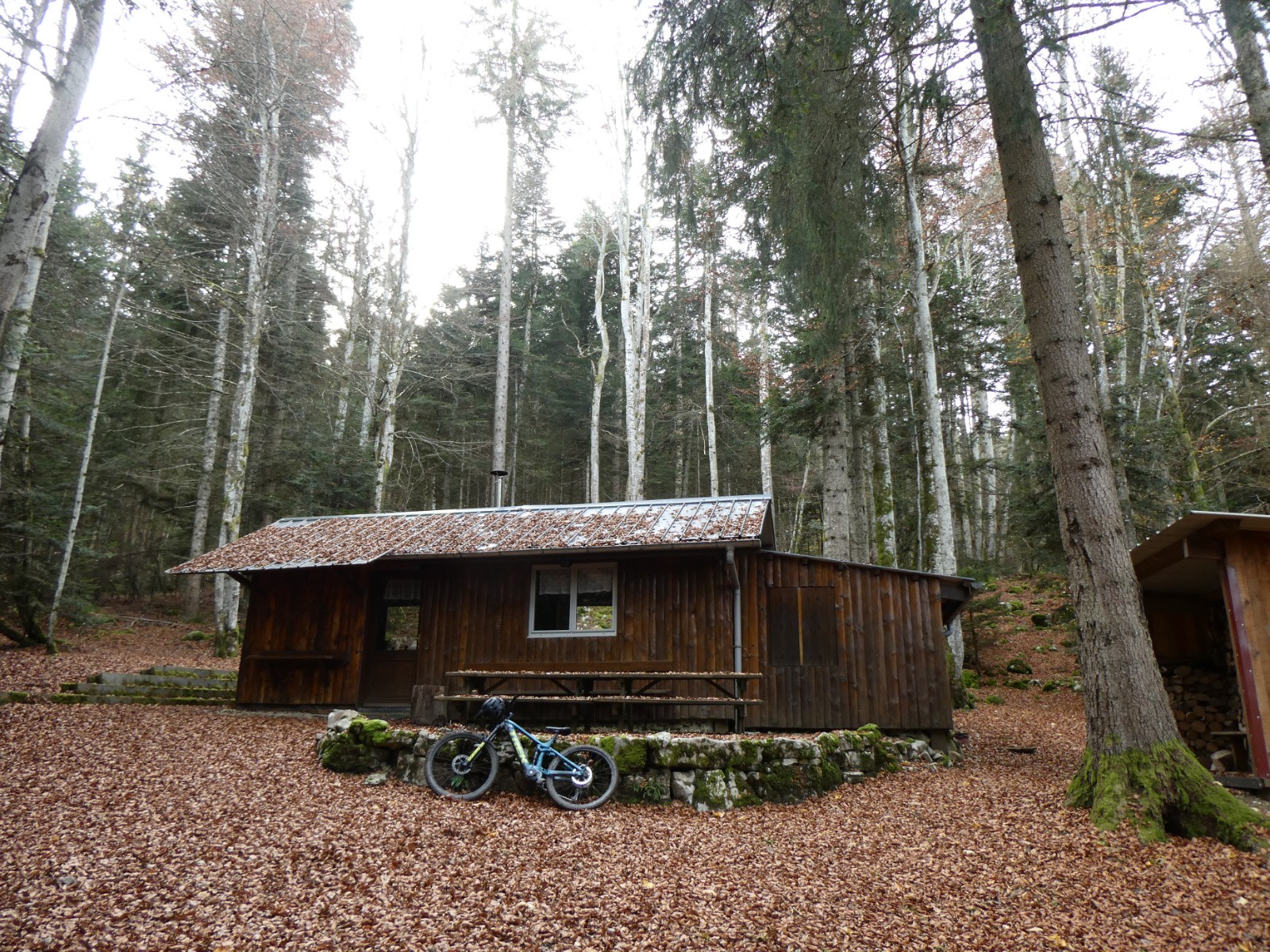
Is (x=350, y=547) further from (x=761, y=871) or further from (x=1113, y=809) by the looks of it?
(x=1113, y=809)

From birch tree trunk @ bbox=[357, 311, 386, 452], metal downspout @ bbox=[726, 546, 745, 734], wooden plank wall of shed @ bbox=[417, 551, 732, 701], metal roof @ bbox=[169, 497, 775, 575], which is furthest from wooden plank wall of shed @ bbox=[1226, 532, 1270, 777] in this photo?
birch tree trunk @ bbox=[357, 311, 386, 452]

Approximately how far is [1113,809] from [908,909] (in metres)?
2.06

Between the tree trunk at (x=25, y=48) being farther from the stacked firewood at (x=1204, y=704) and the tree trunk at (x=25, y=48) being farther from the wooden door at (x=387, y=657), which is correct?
the stacked firewood at (x=1204, y=704)

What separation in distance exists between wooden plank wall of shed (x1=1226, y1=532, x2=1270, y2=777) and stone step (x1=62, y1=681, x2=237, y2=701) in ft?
44.1

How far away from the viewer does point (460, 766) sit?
623 centimetres

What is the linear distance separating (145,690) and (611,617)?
727 cm

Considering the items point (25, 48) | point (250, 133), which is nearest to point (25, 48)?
point (25, 48)

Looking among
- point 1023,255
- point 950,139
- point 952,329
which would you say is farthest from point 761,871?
point 952,329

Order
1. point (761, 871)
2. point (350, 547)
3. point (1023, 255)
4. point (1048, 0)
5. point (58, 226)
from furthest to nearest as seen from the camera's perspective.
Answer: point (58, 226) < point (350, 547) < point (1023, 255) < point (1048, 0) < point (761, 871)

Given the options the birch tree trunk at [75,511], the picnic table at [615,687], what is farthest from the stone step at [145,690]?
the picnic table at [615,687]

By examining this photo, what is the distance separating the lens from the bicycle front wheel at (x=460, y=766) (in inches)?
245

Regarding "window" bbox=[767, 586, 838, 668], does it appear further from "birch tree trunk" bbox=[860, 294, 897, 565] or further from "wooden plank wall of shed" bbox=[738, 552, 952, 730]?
"birch tree trunk" bbox=[860, 294, 897, 565]

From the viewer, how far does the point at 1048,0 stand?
18.6ft

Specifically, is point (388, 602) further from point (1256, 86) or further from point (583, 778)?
point (1256, 86)
